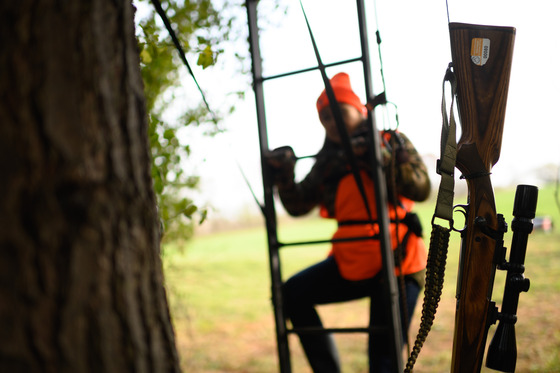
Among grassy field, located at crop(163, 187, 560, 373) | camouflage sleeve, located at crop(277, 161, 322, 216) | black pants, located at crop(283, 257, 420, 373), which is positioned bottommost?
grassy field, located at crop(163, 187, 560, 373)

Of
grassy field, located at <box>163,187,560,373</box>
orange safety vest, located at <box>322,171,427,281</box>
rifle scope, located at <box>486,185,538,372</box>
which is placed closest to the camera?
rifle scope, located at <box>486,185,538,372</box>

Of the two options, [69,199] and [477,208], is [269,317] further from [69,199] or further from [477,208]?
[69,199]

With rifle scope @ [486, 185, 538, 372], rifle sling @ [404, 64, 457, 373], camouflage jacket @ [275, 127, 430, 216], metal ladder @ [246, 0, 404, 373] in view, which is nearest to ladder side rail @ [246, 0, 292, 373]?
metal ladder @ [246, 0, 404, 373]

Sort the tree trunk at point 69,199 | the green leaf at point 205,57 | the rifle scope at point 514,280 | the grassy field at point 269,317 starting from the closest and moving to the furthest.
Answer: the tree trunk at point 69,199
the rifle scope at point 514,280
the green leaf at point 205,57
the grassy field at point 269,317

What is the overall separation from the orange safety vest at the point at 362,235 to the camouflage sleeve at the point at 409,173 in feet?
0.34

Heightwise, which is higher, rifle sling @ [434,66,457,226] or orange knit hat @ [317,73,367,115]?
orange knit hat @ [317,73,367,115]

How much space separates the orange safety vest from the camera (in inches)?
82.7

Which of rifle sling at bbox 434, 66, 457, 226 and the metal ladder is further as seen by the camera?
the metal ladder

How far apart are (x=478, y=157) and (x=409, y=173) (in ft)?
1.97

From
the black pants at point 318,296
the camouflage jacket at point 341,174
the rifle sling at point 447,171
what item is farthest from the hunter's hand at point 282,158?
the rifle sling at point 447,171

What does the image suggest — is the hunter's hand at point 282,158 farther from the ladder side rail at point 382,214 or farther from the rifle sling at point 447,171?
the rifle sling at point 447,171

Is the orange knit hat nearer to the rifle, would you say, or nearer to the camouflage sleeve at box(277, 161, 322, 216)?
the camouflage sleeve at box(277, 161, 322, 216)

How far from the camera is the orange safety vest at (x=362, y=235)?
2.10 m

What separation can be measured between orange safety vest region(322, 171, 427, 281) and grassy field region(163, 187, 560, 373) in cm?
42
